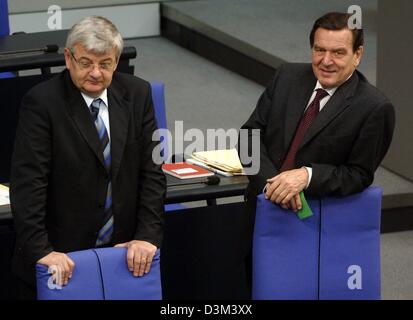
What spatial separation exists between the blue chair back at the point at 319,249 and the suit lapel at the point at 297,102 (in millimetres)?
250

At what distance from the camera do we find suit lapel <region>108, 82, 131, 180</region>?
3.61m

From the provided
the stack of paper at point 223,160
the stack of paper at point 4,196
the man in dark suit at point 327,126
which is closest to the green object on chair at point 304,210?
the man in dark suit at point 327,126

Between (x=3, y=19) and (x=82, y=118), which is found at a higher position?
(x=82, y=118)

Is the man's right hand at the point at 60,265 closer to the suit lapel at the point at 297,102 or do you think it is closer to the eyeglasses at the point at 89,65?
the eyeglasses at the point at 89,65

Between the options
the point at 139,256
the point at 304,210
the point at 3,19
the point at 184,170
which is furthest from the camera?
the point at 3,19

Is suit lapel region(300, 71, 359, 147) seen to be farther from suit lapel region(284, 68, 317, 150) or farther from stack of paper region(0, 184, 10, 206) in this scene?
stack of paper region(0, 184, 10, 206)

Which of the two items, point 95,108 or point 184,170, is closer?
point 95,108

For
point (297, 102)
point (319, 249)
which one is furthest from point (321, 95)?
point (319, 249)

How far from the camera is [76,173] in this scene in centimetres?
355

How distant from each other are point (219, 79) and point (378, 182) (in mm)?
2797

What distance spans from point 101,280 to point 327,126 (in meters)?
0.91

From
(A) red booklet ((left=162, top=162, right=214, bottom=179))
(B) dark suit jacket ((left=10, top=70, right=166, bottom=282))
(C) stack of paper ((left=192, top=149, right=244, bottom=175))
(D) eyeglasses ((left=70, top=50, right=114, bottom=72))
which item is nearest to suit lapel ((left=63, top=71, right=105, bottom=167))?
(B) dark suit jacket ((left=10, top=70, right=166, bottom=282))

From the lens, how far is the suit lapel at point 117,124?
11.8 ft

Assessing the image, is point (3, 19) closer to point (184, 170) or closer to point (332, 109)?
point (184, 170)
